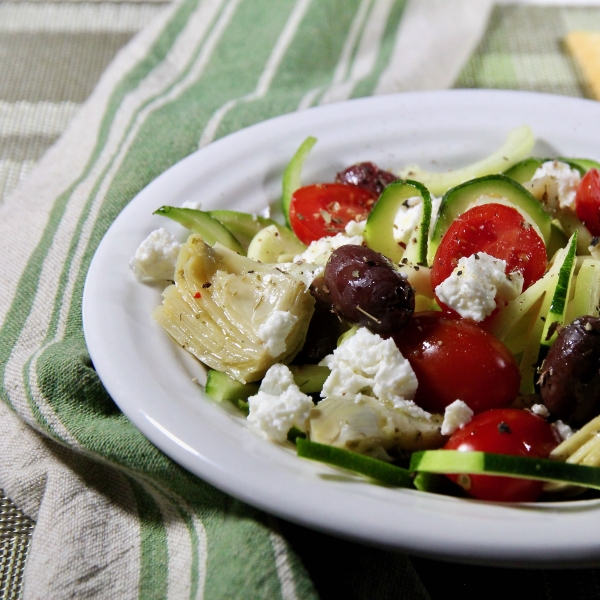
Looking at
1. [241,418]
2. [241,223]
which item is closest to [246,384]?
[241,418]

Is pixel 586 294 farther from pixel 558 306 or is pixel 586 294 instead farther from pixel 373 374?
pixel 373 374

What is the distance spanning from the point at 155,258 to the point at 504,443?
1.26 meters

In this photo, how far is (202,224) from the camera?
2.64 m

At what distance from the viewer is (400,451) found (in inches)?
76.1

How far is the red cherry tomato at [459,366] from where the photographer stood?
2020 mm

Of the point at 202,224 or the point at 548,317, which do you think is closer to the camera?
the point at 548,317

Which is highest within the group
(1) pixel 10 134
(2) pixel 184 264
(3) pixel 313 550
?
(2) pixel 184 264

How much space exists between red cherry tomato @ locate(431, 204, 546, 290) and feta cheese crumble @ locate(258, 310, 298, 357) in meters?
0.54

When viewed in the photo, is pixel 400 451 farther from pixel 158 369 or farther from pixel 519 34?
pixel 519 34

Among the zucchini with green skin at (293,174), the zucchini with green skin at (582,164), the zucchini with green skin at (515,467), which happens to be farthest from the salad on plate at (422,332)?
the zucchini with green skin at (293,174)

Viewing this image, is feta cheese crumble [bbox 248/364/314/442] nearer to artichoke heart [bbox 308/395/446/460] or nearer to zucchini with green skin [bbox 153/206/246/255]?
artichoke heart [bbox 308/395/446/460]

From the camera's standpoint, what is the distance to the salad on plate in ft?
6.00

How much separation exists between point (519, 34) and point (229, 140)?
2467 mm

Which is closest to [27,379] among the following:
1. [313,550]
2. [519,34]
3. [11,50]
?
[313,550]
